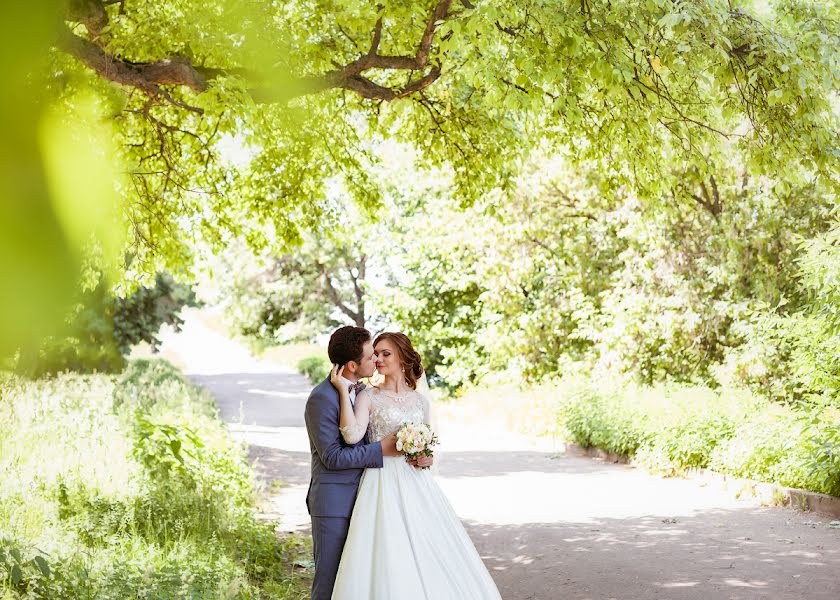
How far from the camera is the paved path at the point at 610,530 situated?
Answer: 7.29m

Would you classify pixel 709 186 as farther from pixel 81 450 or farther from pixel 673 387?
pixel 81 450

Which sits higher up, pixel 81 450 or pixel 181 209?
pixel 181 209

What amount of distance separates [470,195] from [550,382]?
536 inches

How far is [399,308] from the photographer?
101ft

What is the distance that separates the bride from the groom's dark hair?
95 mm

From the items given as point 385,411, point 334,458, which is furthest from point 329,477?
point 385,411

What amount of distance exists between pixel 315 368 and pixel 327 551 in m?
34.7

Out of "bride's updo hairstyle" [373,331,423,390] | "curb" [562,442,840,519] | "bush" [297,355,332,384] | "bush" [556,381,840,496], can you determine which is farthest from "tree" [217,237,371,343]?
"bride's updo hairstyle" [373,331,423,390]

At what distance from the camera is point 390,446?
5.57 metres

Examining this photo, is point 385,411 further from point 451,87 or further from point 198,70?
point 451,87

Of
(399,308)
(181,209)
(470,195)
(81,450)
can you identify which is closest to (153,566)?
(81,450)

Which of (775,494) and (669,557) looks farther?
(775,494)

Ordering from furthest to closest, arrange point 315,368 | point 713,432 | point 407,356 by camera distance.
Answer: point 315,368 < point 713,432 < point 407,356

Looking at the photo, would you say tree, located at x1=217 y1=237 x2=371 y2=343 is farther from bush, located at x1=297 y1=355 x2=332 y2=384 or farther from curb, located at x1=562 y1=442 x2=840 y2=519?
curb, located at x1=562 y1=442 x2=840 y2=519
